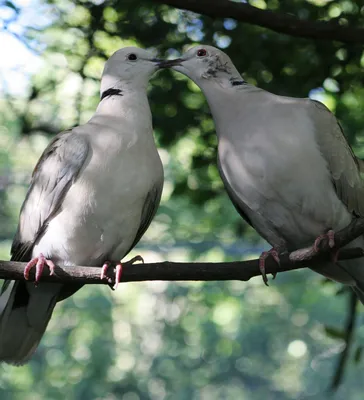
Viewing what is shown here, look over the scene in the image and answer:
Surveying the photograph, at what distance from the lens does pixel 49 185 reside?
280cm

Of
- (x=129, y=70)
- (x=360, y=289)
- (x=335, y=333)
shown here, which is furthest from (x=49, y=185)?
(x=335, y=333)

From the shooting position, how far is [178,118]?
13.2 ft

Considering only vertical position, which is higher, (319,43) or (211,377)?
(319,43)

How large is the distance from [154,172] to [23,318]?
0.84m

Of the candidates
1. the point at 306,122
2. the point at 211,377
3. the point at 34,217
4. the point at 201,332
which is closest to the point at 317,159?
the point at 306,122

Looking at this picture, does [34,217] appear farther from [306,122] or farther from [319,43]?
[319,43]

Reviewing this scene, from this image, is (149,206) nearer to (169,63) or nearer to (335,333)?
(169,63)

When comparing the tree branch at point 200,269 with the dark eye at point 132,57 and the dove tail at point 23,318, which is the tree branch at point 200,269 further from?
the dark eye at point 132,57

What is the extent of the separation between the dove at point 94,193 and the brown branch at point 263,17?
27cm

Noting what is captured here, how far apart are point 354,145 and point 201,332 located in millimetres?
5814

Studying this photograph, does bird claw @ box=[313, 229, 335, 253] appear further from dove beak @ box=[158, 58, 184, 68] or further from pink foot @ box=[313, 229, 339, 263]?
dove beak @ box=[158, 58, 184, 68]

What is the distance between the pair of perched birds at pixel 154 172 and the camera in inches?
105

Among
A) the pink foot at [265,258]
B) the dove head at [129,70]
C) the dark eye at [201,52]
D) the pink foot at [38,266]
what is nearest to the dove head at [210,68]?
the dark eye at [201,52]

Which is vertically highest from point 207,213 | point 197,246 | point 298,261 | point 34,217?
point 298,261
